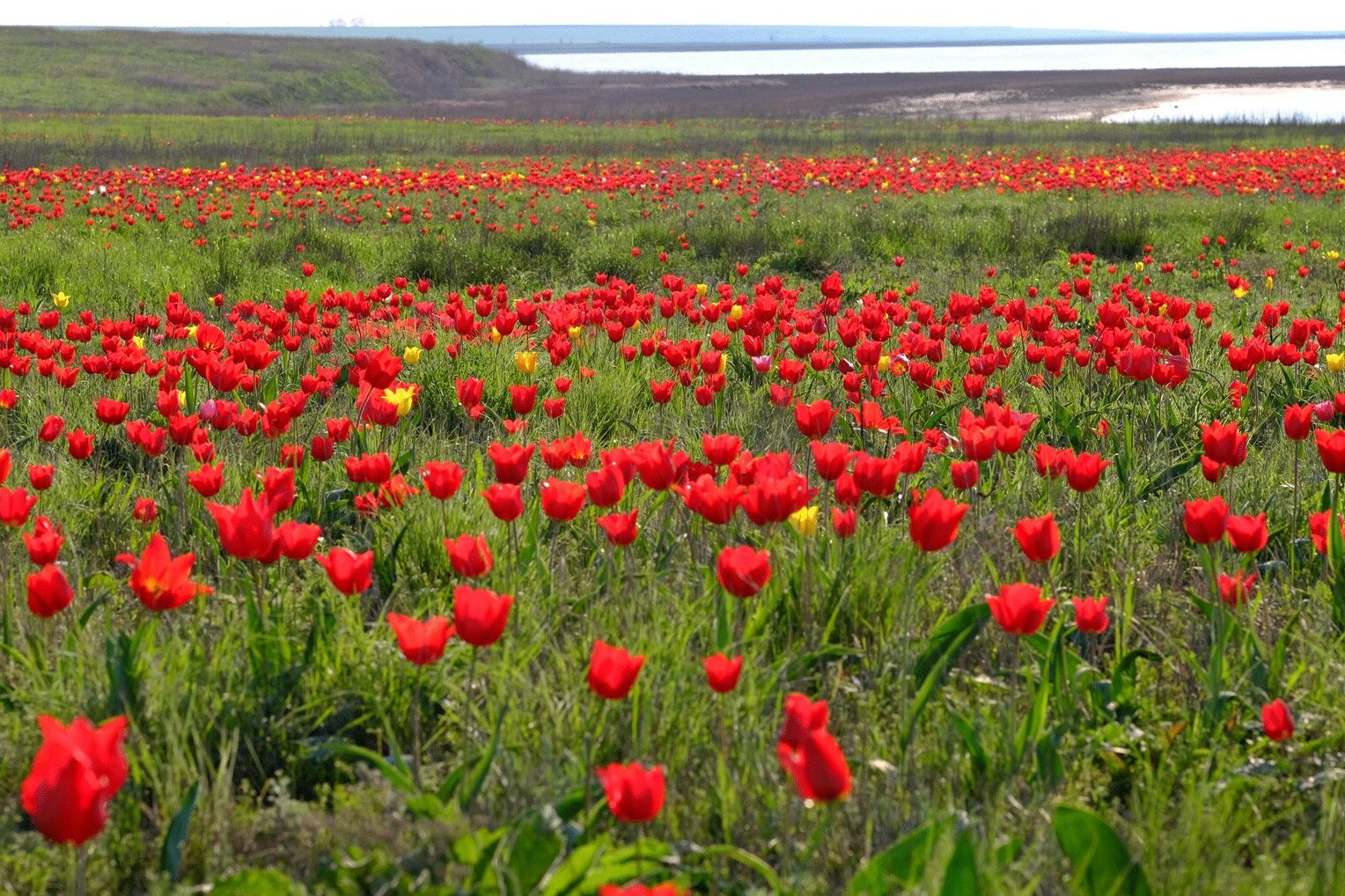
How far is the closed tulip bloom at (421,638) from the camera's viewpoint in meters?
1.86

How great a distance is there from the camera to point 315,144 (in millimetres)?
23250

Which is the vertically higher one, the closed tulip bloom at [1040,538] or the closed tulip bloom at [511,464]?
the closed tulip bloom at [511,464]

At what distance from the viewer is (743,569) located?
206 cm

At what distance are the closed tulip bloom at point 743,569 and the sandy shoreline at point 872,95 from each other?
35.0 metres

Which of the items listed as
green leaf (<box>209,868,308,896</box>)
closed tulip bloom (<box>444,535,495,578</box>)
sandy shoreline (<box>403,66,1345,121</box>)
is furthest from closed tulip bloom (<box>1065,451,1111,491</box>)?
sandy shoreline (<box>403,66,1345,121</box>)

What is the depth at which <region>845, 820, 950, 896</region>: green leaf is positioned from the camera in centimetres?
161

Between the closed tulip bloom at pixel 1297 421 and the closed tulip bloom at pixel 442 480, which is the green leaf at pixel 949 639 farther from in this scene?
the closed tulip bloom at pixel 1297 421

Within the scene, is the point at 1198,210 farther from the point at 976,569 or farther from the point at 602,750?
the point at 602,750

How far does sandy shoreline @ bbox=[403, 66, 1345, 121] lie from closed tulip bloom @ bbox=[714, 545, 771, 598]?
35012 mm

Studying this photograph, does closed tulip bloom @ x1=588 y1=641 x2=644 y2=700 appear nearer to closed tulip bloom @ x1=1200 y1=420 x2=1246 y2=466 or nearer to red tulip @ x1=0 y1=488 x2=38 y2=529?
red tulip @ x1=0 y1=488 x2=38 y2=529

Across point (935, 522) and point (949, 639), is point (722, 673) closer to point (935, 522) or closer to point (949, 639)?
point (935, 522)

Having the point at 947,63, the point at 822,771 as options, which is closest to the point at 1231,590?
the point at 822,771

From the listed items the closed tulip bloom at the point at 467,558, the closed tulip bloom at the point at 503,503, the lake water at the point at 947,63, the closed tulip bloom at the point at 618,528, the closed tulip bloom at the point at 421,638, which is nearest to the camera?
the closed tulip bloom at the point at 421,638

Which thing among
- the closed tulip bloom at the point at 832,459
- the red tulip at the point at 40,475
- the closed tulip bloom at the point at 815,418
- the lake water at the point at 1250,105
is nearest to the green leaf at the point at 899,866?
the closed tulip bloom at the point at 832,459
